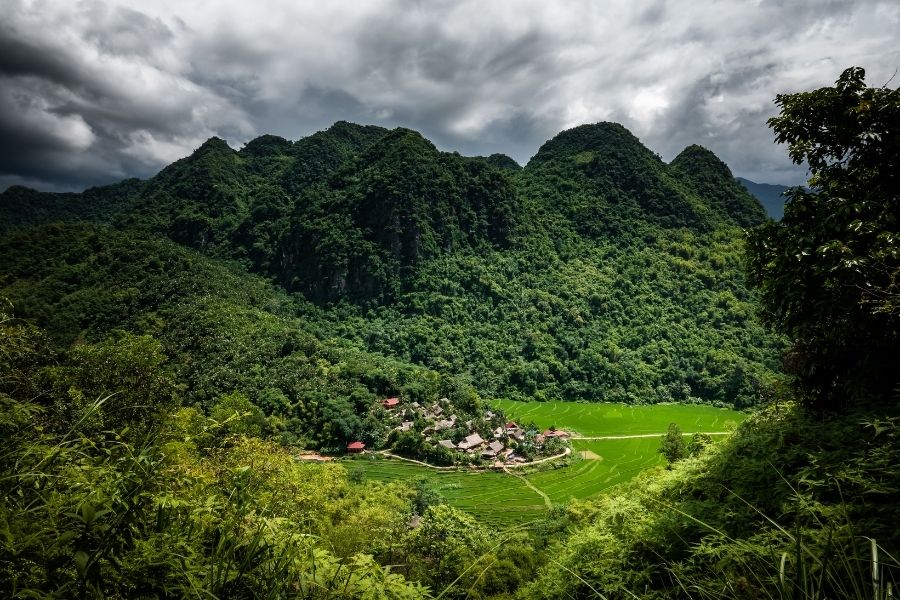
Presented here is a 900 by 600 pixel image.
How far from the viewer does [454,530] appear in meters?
15.4

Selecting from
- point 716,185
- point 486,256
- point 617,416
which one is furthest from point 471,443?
point 716,185

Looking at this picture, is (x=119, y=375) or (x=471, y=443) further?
(x=471, y=443)

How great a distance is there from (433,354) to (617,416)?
27.9 meters

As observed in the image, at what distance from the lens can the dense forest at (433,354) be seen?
1.61m

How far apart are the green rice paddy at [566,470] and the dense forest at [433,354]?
512 cm

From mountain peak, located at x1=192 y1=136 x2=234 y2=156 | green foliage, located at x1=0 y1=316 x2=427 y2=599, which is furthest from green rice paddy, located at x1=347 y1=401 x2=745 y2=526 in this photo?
mountain peak, located at x1=192 y1=136 x2=234 y2=156

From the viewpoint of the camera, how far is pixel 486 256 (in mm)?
95625

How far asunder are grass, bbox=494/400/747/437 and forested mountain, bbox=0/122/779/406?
3.93 m

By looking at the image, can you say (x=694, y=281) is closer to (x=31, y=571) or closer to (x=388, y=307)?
(x=388, y=307)

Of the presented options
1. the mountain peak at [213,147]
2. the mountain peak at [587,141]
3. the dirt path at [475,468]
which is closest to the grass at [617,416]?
the dirt path at [475,468]

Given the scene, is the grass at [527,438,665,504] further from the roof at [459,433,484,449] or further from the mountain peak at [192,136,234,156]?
the mountain peak at [192,136,234,156]

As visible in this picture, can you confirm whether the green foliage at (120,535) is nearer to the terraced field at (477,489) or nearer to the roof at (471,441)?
the terraced field at (477,489)

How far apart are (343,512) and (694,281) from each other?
290ft

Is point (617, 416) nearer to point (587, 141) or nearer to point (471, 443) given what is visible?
point (471, 443)
